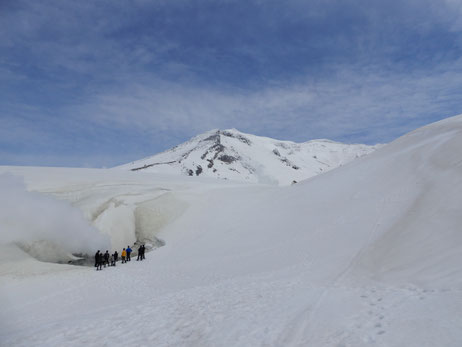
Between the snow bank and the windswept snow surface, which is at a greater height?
the snow bank

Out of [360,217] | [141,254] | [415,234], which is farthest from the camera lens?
[141,254]

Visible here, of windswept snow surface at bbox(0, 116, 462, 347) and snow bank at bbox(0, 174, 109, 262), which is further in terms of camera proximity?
snow bank at bbox(0, 174, 109, 262)

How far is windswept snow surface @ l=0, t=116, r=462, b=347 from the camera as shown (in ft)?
31.3

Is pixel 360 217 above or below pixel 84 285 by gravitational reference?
above

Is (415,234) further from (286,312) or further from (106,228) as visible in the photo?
(106,228)

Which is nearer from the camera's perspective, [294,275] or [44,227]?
[294,275]

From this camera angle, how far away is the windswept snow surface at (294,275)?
9555 mm

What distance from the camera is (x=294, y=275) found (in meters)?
15.7

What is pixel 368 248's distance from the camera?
1658cm

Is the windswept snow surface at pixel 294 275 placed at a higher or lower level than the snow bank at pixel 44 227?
lower

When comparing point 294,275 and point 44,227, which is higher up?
point 44,227

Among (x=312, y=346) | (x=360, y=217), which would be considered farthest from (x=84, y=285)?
(x=360, y=217)

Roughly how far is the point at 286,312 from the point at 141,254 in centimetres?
1688

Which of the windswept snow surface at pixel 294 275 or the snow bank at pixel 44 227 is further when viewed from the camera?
the snow bank at pixel 44 227
